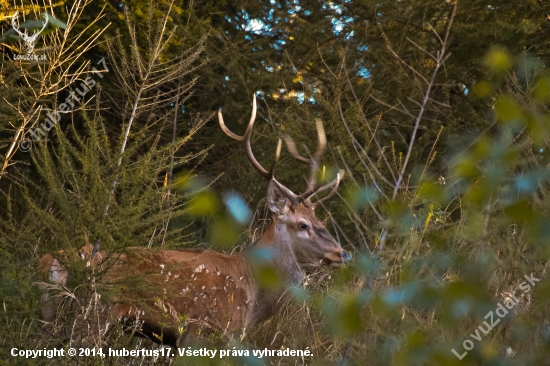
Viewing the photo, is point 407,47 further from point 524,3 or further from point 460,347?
point 460,347

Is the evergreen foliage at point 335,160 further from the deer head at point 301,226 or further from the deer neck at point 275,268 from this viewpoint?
the deer head at point 301,226

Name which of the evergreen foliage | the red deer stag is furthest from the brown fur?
the evergreen foliage

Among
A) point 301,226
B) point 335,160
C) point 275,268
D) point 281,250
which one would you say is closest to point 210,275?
point 275,268

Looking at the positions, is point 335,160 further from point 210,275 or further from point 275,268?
point 210,275

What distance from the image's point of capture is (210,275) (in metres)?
6.37

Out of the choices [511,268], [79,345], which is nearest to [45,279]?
[79,345]

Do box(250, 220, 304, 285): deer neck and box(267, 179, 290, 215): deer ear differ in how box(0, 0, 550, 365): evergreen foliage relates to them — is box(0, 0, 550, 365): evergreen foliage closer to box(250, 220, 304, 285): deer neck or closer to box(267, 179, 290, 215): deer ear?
box(250, 220, 304, 285): deer neck

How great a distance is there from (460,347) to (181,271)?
13.8ft

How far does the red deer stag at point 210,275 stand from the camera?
5.56 m

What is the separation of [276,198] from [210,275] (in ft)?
4.00

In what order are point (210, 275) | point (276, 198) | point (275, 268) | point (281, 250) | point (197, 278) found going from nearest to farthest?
point (197, 278) < point (210, 275) < point (275, 268) < point (281, 250) < point (276, 198)

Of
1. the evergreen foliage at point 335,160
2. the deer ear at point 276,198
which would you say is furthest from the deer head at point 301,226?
the evergreen foliage at point 335,160

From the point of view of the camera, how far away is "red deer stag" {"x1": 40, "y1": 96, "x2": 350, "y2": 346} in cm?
556

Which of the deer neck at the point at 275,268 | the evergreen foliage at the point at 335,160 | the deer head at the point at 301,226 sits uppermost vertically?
the evergreen foliage at the point at 335,160
